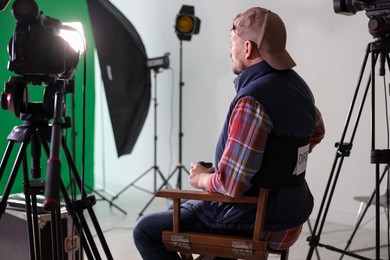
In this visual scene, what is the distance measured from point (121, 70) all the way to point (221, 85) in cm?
88

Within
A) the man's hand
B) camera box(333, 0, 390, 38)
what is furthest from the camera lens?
camera box(333, 0, 390, 38)

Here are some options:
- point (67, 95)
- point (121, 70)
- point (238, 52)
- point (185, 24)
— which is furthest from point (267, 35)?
point (67, 95)

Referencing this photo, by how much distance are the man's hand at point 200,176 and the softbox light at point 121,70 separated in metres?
2.51

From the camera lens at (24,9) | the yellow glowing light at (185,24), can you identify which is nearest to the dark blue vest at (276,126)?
the camera lens at (24,9)

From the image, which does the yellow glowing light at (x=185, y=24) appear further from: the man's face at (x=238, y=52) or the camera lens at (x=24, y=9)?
the camera lens at (x=24, y=9)

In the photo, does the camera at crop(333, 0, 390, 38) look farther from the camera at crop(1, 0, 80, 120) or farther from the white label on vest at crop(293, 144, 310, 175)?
the camera at crop(1, 0, 80, 120)

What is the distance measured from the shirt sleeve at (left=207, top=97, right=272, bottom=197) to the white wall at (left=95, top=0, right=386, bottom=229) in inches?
88.6

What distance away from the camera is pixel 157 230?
192 centimetres

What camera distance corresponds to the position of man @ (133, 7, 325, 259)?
171 cm

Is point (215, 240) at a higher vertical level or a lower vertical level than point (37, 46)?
lower

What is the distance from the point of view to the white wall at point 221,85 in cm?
384

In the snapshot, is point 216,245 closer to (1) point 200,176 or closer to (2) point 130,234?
(1) point 200,176

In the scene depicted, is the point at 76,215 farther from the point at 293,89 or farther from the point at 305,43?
the point at 305,43

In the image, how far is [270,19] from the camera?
182cm
